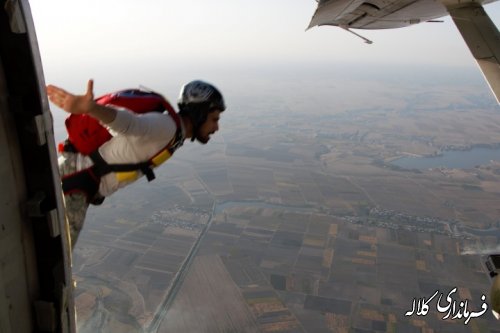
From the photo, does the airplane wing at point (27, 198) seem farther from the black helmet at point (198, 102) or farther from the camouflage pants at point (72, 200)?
the black helmet at point (198, 102)

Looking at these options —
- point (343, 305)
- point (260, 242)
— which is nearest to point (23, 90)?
point (343, 305)

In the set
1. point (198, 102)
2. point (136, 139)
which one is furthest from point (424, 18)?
point (136, 139)

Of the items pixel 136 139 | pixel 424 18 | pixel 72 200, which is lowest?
pixel 72 200

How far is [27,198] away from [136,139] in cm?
53

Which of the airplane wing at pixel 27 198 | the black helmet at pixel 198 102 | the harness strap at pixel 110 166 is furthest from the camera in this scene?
the black helmet at pixel 198 102

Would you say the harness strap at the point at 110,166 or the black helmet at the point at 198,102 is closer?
the harness strap at the point at 110,166

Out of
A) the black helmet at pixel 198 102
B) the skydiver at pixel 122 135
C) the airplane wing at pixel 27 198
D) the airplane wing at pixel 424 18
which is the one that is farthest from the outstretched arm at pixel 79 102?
the airplane wing at pixel 424 18

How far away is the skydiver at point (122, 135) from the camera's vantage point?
1277mm

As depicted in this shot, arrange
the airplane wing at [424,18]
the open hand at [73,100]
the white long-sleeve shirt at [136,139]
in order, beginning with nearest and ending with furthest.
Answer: the open hand at [73,100]
the white long-sleeve shirt at [136,139]
the airplane wing at [424,18]

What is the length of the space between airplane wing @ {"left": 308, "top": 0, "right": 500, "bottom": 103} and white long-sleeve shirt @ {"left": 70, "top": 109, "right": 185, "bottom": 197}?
2.95 metres

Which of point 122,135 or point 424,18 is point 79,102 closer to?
point 122,135

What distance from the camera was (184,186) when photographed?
43469 mm

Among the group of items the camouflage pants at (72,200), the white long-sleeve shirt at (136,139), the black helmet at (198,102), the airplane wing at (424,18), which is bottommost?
the camouflage pants at (72,200)

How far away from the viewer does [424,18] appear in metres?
5.26
